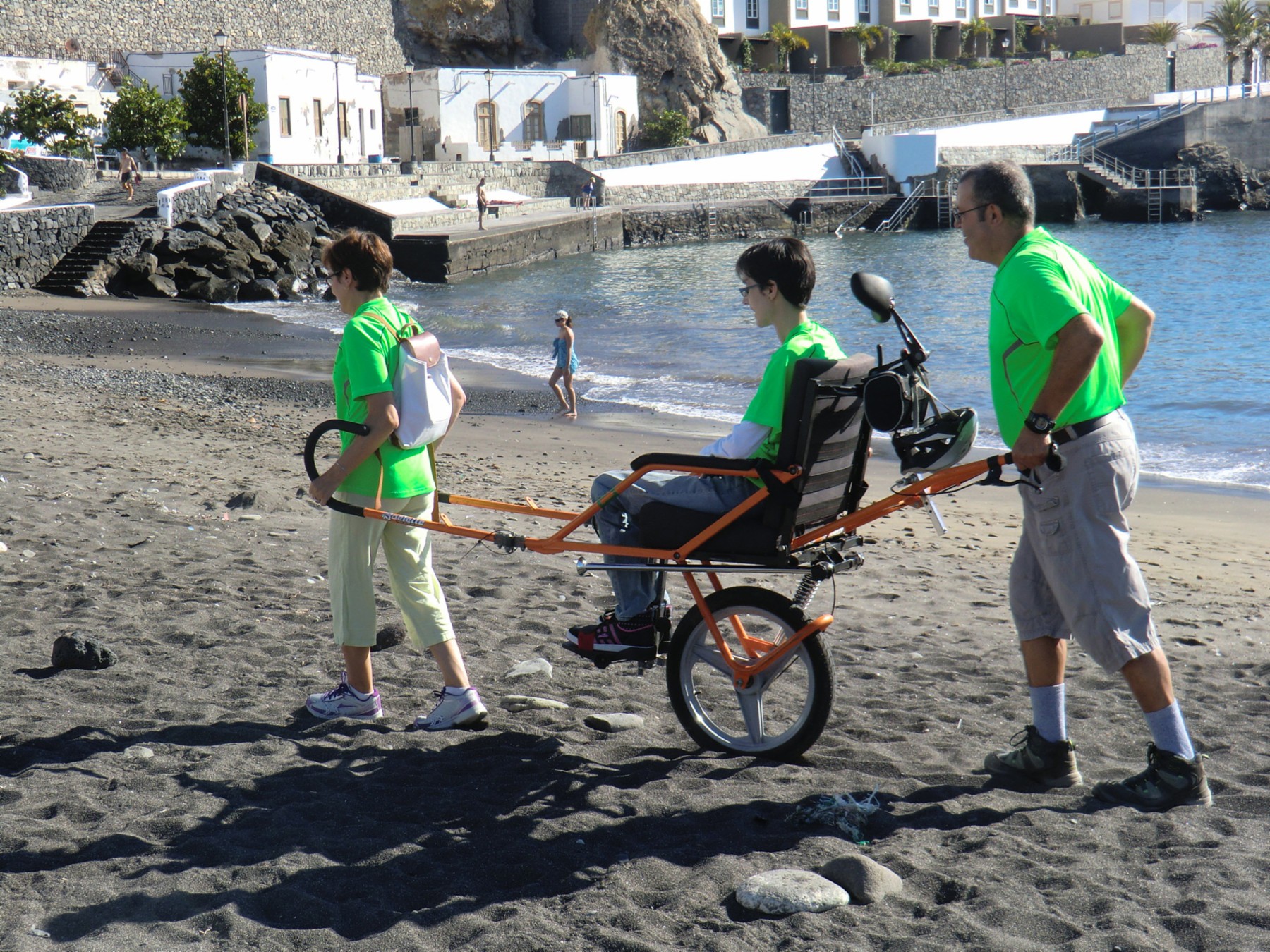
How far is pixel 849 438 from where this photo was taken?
11.7 feet

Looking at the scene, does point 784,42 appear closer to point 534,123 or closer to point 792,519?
point 534,123

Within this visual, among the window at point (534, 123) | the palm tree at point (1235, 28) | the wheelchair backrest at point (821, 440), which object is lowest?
the wheelchair backrest at point (821, 440)

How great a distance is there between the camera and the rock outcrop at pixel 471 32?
212 ft

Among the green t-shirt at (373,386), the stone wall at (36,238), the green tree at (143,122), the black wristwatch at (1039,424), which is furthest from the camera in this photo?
the green tree at (143,122)

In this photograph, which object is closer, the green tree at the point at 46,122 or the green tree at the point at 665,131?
the green tree at the point at 46,122

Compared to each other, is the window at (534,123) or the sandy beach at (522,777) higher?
the window at (534,123)

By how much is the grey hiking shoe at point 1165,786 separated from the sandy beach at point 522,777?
0.06m

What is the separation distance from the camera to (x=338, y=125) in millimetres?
50188

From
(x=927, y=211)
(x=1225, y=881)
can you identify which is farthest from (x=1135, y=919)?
(x=927, y=211)

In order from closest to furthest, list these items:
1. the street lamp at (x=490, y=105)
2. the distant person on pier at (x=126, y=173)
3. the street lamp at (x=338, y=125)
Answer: the distant person on pier at (x=126, y=173) < the street lamp at (x=338, y=125) < the street lamp at (x=490, y=105)

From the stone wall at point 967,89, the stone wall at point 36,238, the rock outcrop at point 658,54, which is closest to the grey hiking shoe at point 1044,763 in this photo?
the stone wall at point 36,238

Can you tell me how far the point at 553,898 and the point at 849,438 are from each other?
158 centimetres

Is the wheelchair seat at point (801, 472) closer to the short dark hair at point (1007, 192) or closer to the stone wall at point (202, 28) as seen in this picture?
the short dark hair at point (1007, 192)

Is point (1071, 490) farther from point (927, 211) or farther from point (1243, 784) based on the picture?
point (927, 211)
